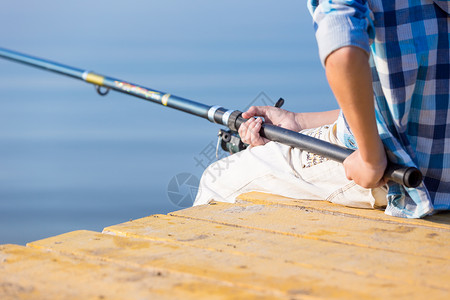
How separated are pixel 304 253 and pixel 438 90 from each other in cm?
54

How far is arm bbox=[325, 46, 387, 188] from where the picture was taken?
4.17 ft

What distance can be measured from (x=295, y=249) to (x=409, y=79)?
49cm

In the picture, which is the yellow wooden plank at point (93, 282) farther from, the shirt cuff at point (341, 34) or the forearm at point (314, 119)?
the forearm at point (314, 119)

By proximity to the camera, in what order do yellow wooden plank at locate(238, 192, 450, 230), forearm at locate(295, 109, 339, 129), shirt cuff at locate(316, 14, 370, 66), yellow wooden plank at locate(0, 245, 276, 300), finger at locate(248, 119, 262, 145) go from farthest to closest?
forearm at locate(295, 109, 339, 129) → finger at locate(248, 119, 262, 145) → yellow wooden plank at locate(238, 192, 450, 230) → shirt cuff at locate(316, 14, 370, 66) → yellow wooden plank at locate(0, 245, 276, 300)

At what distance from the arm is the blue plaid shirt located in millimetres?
44

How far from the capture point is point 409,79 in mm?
1455

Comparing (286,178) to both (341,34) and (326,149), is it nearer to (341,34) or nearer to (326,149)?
(326,149)

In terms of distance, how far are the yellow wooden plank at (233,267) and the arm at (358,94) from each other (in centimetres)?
36

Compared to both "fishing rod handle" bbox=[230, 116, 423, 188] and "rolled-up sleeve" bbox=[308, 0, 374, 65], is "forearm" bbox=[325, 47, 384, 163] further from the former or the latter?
"fishing rod handle" bbox=[230, 116, 423, 188]

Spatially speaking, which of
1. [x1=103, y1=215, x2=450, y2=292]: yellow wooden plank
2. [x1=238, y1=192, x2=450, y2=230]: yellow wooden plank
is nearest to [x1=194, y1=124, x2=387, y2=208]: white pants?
[x1=238, y1=192, x2=450, y2=230]: yellow wooden plank

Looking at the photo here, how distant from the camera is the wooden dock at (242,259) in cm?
104

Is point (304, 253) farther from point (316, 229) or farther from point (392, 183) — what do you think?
point (392, 183)

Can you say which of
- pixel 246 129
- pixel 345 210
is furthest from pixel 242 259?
pixel 246 129

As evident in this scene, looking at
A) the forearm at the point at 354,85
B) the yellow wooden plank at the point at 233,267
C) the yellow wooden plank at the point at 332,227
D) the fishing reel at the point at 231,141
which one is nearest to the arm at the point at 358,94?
the forearm at the point at 354,85
